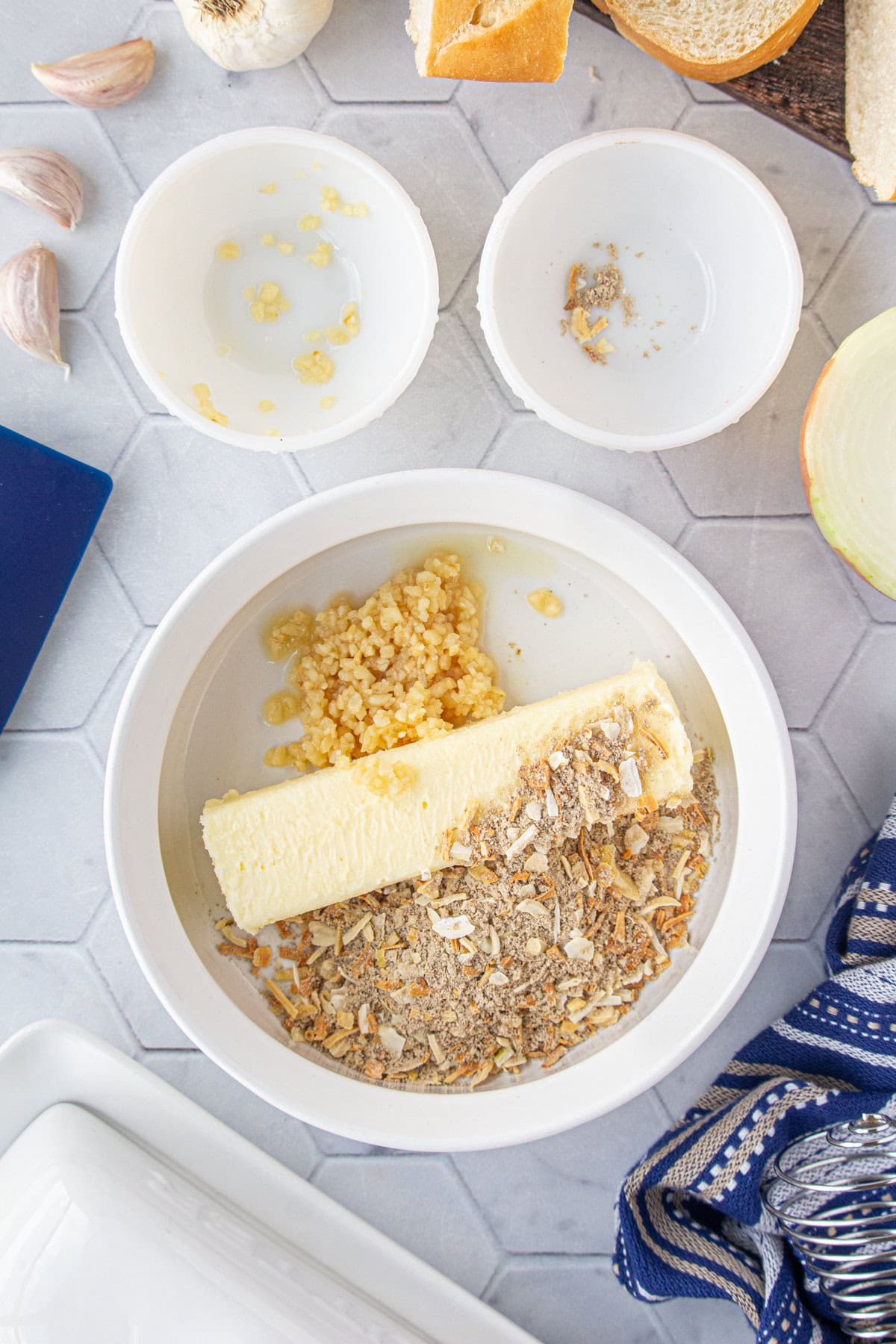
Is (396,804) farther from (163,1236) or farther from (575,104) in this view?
(575,104)

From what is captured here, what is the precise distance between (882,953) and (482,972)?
1.09ft

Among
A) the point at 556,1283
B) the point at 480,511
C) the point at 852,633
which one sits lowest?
the point at 556,1283

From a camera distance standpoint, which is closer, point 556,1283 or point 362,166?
point 362,166

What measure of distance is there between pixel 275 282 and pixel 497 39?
249 millimetres

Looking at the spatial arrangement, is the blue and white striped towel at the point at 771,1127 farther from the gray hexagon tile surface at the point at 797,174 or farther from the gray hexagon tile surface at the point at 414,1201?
the gray hexagon tile surface at the point at 797,174

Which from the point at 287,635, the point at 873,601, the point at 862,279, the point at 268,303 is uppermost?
the point at 268,303

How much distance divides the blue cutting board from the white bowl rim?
0.14 metres

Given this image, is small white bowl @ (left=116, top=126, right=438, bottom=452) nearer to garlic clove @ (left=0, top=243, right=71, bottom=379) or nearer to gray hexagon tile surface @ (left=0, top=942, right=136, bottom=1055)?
garlic clove @ (left=0, top=243, right=71, bottom=379)

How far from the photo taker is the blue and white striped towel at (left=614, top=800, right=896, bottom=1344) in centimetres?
76

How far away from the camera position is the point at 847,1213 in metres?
0.76

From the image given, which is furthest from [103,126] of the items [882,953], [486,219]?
[882,953]

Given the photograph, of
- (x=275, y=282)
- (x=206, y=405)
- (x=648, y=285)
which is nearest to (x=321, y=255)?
(x=275, y=282)

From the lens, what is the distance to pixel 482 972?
2.54 ft

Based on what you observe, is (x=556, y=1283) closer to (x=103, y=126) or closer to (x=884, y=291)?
(x=884, y=291)
